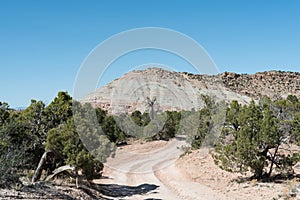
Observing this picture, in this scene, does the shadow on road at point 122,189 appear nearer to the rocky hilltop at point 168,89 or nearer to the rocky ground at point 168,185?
the rocky ground at point 168,185

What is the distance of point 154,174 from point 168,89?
55.4m

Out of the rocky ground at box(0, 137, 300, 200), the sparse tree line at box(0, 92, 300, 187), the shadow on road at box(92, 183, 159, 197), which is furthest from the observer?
the shadow on road at box(92, 183, 159, 197)

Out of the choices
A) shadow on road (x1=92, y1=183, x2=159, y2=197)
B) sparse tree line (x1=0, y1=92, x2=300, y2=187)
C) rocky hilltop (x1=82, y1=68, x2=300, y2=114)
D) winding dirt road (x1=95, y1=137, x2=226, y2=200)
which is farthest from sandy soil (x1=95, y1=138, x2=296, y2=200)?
rocky hilltop (x1=82, y1=68, x2=300, y2=114)

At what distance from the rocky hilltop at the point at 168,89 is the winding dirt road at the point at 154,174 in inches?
1295

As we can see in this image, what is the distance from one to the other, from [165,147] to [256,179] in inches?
830

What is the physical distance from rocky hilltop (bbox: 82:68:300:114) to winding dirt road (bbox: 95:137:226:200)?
32.9 m

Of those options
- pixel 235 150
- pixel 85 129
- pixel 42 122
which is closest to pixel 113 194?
pixel 85 129

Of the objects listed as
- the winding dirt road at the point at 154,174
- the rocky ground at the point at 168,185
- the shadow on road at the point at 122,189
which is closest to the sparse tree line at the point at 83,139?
the rocky ground at the point at 168,185

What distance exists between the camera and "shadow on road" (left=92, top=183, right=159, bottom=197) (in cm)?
1730

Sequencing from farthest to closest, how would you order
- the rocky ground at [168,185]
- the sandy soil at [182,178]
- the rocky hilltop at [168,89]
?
the rocky hilltop at [168,89], the sandy soil at [182,178], the rocky ground at [168,185]

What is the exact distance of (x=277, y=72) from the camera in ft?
300

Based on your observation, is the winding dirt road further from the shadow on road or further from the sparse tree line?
the sparse tree line

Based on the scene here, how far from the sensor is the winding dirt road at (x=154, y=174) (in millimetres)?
16859

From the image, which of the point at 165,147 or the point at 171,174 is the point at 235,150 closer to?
the point at 171,174
